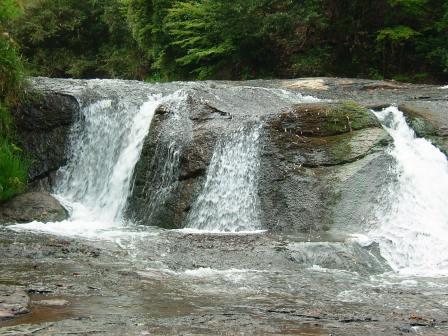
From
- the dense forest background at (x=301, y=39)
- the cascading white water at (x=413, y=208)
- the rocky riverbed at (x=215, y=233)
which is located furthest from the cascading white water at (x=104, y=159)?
the dense forest background at (x=301, y=39)

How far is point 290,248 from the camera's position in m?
7.01

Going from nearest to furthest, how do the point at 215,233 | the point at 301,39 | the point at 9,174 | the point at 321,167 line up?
the point at 215,233
the point at 321,167
the point at 9,174
the point at 301,39

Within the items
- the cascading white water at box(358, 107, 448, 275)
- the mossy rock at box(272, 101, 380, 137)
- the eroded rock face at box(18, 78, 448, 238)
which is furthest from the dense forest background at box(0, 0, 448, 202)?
the mossy rock at box(272, 101, 380, 137)

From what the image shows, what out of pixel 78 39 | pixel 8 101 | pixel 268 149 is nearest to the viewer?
pixel 268 149

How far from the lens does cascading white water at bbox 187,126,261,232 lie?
8727mm

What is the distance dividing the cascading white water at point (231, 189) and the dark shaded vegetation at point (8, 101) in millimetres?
2914

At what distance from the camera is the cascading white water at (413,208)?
7254mm

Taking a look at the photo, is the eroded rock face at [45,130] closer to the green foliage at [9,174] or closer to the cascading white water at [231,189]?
the green foliage at [9,174]

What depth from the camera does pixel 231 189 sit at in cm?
908

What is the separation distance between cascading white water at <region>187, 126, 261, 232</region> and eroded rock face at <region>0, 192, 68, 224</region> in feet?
6.90

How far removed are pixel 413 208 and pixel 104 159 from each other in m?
5.44

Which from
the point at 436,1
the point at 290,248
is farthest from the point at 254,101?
the point at 436,1

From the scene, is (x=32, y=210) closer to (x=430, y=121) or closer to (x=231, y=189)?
(x=231, y=189)

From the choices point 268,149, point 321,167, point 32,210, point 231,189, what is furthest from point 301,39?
point 32,210
